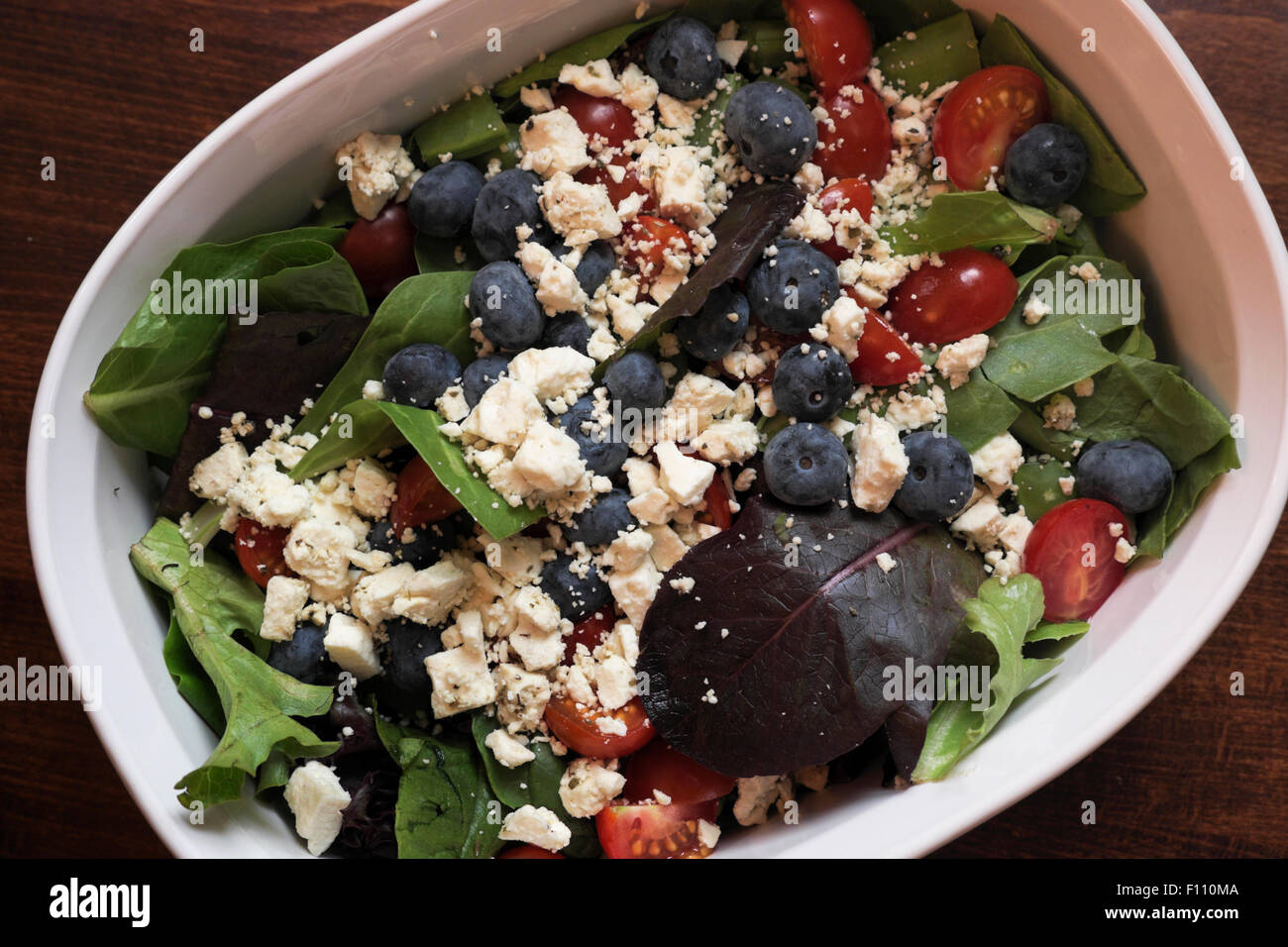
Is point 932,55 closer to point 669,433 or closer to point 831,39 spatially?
point 831,39

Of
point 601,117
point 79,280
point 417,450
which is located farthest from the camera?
point 79,280

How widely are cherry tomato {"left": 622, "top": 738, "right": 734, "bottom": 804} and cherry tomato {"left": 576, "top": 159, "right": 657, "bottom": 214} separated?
0.64 m

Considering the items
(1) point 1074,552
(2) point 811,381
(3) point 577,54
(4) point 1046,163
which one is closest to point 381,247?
(3) point 577,54

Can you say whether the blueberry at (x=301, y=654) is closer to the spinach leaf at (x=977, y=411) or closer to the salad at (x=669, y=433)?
the salad at (x=669, y=433)

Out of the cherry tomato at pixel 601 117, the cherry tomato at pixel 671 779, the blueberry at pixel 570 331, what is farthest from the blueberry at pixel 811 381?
the cherry tomato at pixel 671 779

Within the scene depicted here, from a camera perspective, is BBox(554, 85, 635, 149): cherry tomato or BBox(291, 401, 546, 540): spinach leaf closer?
BBox(291, 401, 546, 540): spinach leaf

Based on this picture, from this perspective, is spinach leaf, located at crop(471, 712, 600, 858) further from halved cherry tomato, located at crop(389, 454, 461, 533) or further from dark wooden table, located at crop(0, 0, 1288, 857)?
dark wooden table, located at crop(0, 0, 1288, 857)

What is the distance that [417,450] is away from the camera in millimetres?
1023

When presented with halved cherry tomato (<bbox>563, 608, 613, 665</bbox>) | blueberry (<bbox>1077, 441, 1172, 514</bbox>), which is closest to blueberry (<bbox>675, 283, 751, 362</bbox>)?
halved cherry tomato (<bbox>563, 608, 613, 665</bbox>)

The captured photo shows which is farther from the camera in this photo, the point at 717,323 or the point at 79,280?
the point at 79,280

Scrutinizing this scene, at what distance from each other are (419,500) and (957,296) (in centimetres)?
65

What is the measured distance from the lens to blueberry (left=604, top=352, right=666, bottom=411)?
1067mm

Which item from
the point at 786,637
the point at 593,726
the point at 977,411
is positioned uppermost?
the point at 977,411
